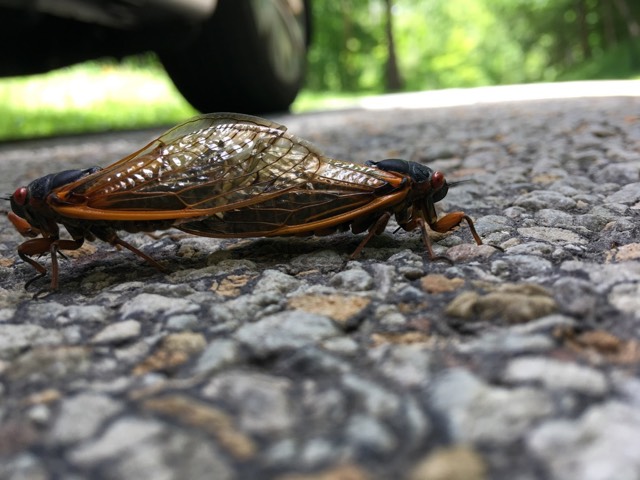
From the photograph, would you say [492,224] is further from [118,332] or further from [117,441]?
[117,441]

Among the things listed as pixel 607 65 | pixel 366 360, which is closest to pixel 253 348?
pixel 366 360

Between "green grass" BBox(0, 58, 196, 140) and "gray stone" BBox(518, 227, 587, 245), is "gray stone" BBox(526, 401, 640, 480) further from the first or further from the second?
"green grass" BBox(0, 58, 196, 140)

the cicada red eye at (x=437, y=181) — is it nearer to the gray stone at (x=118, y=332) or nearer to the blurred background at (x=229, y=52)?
the gray stone at (x=118, y=332)

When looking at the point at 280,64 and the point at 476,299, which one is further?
the point at 280,64

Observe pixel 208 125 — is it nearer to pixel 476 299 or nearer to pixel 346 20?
pixel 476 299

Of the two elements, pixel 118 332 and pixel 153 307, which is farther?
pixel 153 307

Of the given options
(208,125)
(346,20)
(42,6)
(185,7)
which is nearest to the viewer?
(208,125)

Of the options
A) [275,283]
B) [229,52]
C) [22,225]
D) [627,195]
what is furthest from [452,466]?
[229,52]
